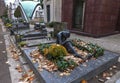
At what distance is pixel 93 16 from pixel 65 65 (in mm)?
5883

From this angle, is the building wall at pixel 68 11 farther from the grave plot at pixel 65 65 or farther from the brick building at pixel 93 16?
the grave plot at pixel 65 65

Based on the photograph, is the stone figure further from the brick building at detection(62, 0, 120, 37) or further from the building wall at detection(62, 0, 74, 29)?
the building wall at detection(62, 0, 74, 29)

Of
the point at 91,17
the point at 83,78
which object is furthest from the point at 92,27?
the point at 83,78

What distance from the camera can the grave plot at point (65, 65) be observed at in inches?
125

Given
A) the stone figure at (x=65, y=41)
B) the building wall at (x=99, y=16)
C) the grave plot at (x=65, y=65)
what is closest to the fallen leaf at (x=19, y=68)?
the grave plot at (x=65, y=65)

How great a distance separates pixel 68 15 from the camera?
414 inches

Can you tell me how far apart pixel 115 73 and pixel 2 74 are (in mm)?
3394

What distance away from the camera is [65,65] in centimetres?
353

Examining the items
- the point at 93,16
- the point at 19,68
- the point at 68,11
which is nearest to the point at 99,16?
the point at 93,16

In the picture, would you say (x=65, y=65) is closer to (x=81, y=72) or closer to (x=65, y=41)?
(x=81, y=72)

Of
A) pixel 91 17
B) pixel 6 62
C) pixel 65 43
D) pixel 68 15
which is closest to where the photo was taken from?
pixel 65 43

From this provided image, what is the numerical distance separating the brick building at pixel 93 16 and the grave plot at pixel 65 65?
4.28m

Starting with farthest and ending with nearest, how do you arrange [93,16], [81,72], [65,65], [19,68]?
[93,16] → [19,68] → [65,65] → [81,72]

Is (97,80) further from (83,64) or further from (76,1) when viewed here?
(76,1)
